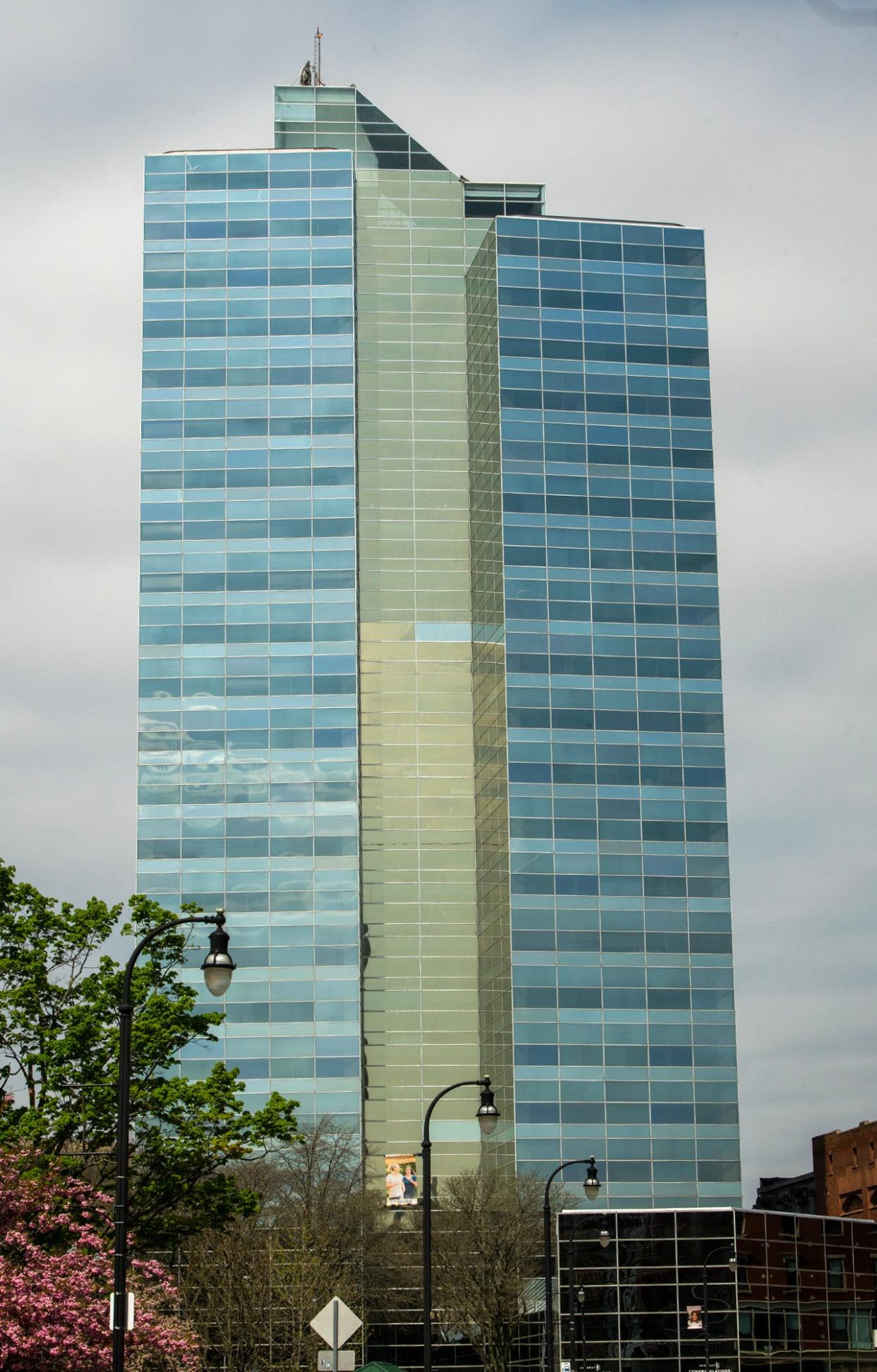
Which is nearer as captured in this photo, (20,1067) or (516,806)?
(20,1067)

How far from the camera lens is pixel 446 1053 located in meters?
134

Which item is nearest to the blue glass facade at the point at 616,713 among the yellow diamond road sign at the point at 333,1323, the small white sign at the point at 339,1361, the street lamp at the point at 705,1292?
the street lamp at the point at 705,1292

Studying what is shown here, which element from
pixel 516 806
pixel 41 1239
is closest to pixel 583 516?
pixel 516 806

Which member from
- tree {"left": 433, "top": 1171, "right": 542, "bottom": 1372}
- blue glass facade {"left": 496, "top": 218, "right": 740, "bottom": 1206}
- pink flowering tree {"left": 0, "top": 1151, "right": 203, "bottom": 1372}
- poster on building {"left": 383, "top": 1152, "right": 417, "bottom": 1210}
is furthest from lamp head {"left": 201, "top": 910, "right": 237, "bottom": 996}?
poster on building {"left": 383, "top": 1152, "right": 417, "bottom": 1210}

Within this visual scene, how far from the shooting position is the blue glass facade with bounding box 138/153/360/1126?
130500 millimetres

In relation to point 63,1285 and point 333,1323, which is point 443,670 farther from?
point 333,1323

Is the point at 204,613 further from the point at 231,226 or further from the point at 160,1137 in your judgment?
the point at 160,1137

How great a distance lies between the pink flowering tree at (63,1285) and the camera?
41906 mm

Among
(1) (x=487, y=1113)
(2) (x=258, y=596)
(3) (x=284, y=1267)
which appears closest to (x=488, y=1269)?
(3) (x=284, y=1267)

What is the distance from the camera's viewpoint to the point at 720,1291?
95688mm

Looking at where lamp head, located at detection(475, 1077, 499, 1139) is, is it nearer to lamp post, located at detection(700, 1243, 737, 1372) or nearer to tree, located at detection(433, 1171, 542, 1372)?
lamp post, located at detection(700, 1243, 737, 1372)

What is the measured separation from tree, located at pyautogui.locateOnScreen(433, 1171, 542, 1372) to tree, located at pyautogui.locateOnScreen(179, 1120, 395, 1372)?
4554 mm

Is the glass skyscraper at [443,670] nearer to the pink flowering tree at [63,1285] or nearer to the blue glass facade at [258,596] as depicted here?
the blue glass facade at [258,596]

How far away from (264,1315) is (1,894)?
3717 centimetres
